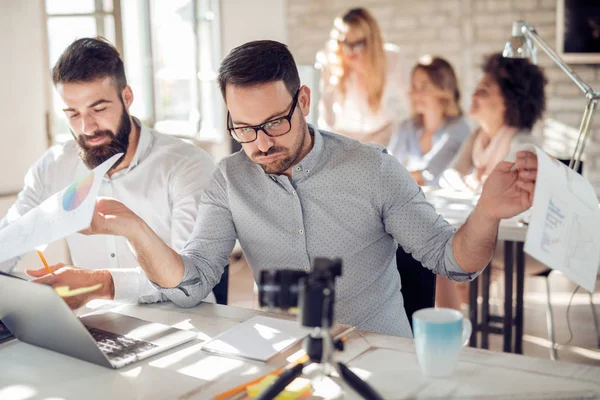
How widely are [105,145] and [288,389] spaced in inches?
46.9

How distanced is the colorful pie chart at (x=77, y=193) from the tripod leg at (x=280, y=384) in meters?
0.46

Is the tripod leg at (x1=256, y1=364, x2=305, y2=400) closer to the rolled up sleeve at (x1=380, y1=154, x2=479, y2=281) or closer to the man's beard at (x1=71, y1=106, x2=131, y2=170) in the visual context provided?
the rolled up sleeve at (x1=380, y1=154, x2=479, y2=281)

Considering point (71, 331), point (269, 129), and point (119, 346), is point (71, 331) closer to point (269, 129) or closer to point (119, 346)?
point (119, 346)

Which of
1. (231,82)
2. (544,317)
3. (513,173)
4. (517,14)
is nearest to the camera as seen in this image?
(513,173)

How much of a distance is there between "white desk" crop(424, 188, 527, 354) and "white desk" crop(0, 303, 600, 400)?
1252mm

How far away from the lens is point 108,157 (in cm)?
210

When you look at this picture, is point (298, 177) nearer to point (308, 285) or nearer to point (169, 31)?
point (308, 285)

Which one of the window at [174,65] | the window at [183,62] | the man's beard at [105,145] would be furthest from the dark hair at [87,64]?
the window at [183,62]

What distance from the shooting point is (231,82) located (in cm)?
164

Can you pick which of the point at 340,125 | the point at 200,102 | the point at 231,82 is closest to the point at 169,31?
the point at 200,102

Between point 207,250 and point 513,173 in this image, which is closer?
point 513,173

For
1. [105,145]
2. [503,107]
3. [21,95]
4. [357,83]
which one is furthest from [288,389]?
[357,83]

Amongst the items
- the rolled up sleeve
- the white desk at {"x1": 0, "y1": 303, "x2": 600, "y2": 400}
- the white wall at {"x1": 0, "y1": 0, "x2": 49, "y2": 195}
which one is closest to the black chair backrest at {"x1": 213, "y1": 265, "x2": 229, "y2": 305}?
the rolled up sleeve

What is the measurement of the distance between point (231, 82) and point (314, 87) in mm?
3330
